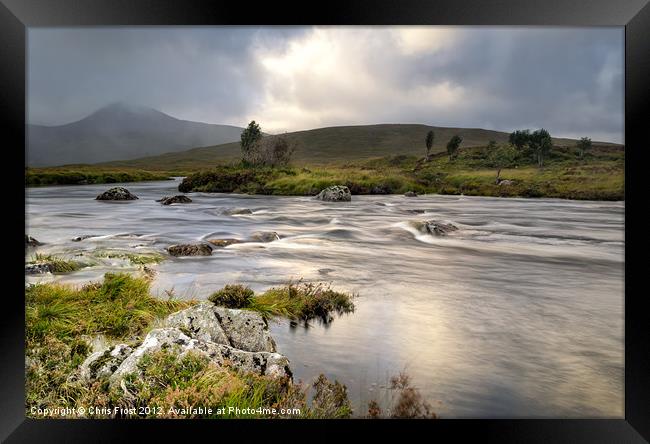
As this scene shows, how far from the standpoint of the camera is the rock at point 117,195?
429cm

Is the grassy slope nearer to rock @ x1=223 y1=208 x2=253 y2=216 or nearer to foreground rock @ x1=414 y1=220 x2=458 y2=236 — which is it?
rock @ x1=223 y1=208 x2=253 y2=216

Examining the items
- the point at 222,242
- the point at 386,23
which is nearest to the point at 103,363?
the point at 222,242

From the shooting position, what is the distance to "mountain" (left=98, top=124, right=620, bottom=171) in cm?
425

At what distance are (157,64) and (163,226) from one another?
1.54 m

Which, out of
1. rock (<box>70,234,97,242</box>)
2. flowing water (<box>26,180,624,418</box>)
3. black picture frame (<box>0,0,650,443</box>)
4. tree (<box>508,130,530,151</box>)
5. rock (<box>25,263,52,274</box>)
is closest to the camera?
black picture frame (<box>0,0,650,443</box>)

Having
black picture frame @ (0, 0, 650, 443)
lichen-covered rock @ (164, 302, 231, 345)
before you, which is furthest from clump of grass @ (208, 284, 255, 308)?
black picture frame @ (0, 0, 650, 443)

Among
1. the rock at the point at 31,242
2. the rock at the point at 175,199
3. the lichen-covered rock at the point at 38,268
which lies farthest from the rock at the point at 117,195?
the lichen-covered rock at the point at 38,268

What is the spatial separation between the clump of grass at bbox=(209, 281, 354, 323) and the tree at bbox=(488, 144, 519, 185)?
6.32ft

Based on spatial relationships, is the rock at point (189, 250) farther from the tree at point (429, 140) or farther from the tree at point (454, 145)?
the tree at point (454, 145)

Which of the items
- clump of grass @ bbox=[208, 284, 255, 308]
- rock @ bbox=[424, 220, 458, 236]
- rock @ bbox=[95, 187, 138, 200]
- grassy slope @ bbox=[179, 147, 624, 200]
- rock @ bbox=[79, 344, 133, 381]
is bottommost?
rock @ bbox=[79, 344, 133, 381]

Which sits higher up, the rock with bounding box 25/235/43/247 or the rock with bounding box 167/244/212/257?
the rock with bounding box 25/235/43/247

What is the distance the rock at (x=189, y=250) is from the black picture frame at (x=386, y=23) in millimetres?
1232

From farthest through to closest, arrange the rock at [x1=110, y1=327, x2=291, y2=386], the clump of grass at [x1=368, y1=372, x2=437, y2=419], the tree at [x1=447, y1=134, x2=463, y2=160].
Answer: the tree at [x1=447, y1=134, x2=463, y2=160] → the clump of grass at [x1=368, y1=372, x2=437, y2=419] → the rock at [x1=110, y1=327, x2=291, y2=386]

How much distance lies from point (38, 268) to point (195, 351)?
1.84 metres
